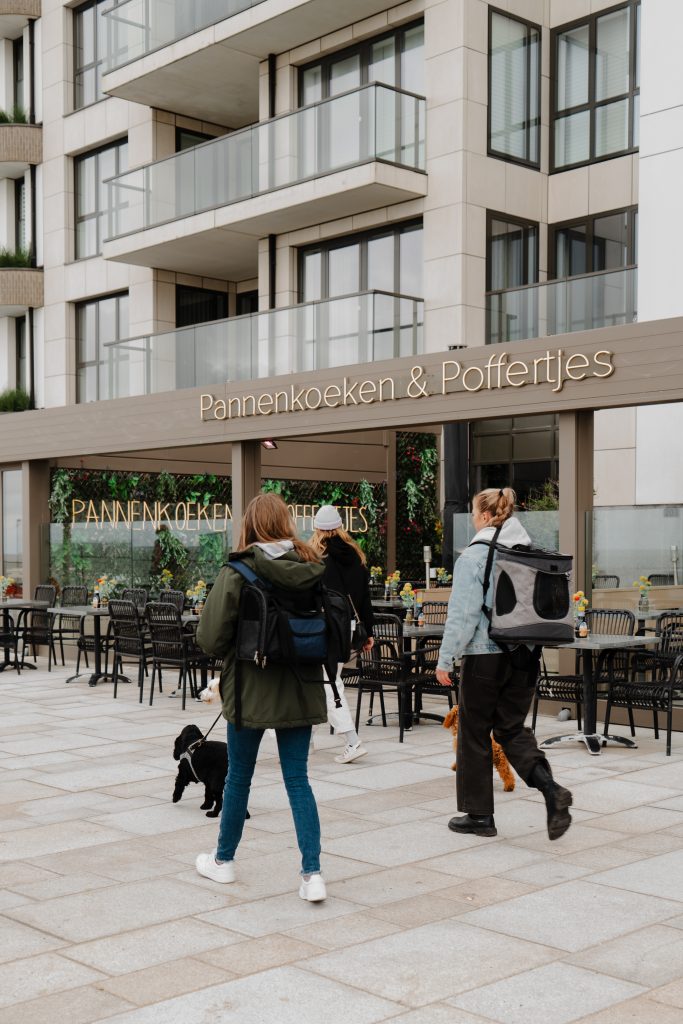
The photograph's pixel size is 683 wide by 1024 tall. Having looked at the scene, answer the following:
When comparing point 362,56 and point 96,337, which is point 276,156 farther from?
point 96,337

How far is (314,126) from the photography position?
19.0 meters

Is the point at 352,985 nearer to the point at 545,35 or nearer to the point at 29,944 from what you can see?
the point at 29,944

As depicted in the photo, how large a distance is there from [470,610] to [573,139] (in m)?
14.5

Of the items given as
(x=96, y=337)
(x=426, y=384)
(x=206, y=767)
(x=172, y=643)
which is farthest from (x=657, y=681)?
(x=96, y=337)

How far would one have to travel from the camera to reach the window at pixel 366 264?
19031 millimetres

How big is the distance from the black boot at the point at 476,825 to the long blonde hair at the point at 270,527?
2.15 meters

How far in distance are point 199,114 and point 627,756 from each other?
58.2ft

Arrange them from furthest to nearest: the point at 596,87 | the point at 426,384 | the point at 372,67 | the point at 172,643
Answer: the point at 372,67 → the point at 596,87 → the point at 426,384 → the point at 172,643

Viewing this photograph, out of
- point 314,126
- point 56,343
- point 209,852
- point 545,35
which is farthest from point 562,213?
point 209,852

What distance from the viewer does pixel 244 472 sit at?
1544 cm

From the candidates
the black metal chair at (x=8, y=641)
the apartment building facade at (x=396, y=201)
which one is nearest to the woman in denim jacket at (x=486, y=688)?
the apartment building facade at (x=396, y=201)

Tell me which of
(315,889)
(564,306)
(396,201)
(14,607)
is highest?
(396,201)

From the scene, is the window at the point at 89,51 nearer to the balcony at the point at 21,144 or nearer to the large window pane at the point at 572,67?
the balcony at the point at 21,144

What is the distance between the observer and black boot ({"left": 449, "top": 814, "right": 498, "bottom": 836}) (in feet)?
22.8
